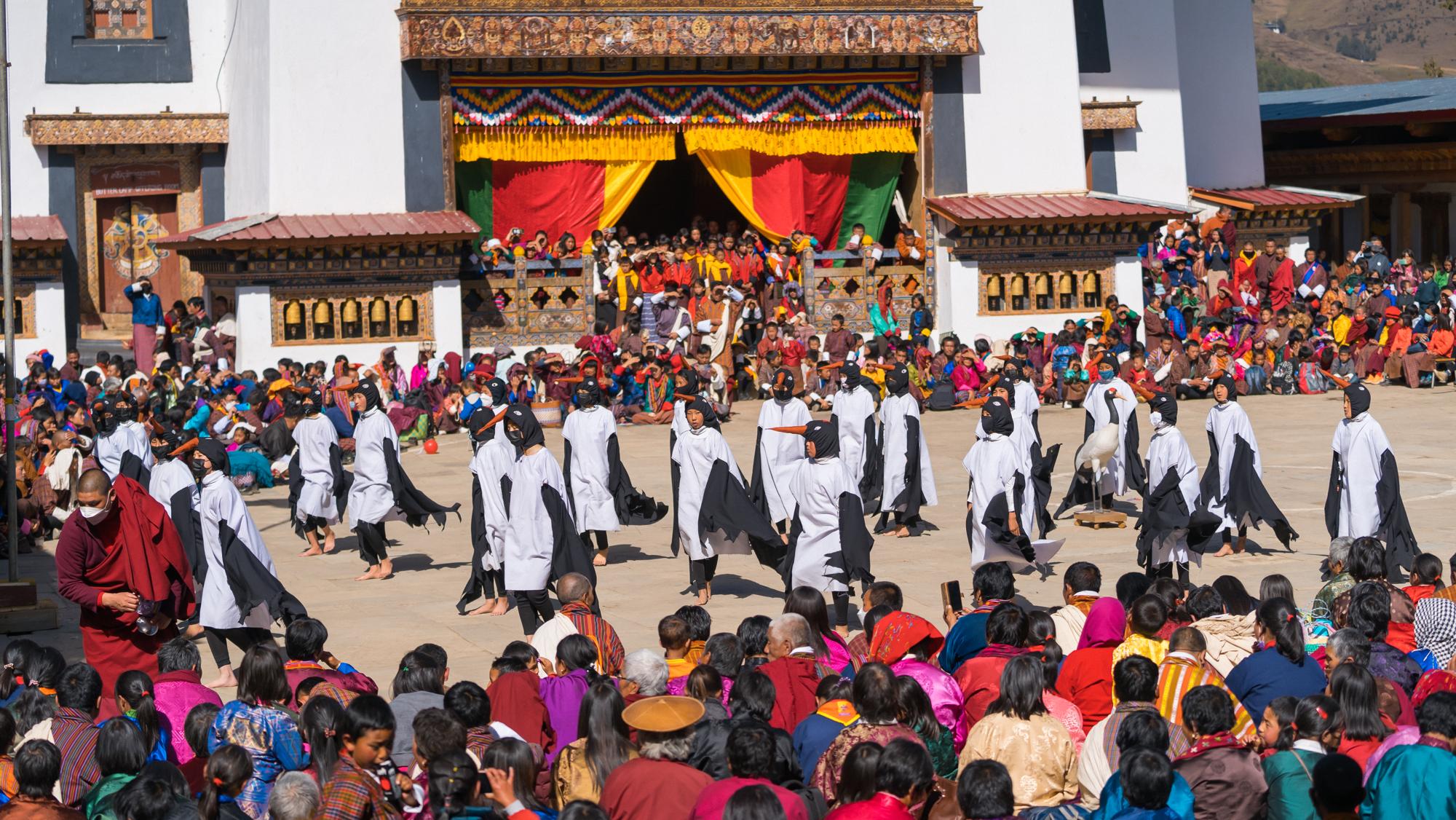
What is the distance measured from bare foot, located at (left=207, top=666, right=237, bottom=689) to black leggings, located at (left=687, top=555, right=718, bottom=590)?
3.32 metres

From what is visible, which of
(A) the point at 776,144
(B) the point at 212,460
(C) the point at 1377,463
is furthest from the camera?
(A) the point at 776,144

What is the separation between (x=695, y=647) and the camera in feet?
27.8

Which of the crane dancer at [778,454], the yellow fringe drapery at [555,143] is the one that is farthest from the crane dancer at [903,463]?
the yellow fringe drapery at [555,143]

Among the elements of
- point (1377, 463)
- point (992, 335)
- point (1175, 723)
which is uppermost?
point (992, 335)

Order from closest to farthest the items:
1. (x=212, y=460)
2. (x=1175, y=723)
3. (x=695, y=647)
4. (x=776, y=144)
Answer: (x=1175, y=723) < (x=695, y=647) < (x=212, y=460) < (x=776, y=144)

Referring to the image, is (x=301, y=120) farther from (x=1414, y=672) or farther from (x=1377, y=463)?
(x=1414, y=672)

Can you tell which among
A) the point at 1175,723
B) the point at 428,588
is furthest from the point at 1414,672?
the point at 428,588

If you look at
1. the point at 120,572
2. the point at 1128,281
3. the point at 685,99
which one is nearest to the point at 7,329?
the point at 120,572

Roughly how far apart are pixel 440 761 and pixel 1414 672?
4.12m

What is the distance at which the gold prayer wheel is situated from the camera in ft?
77.0

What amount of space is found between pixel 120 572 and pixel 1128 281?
18635 millimetres

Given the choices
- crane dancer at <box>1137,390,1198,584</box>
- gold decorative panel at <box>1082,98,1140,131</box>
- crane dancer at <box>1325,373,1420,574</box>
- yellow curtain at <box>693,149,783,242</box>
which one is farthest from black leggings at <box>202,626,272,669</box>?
gold decorative panel at <box>1082,98,1140,131</box>

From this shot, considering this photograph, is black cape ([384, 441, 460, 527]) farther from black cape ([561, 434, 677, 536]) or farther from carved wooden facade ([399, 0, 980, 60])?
carved wooden facade ([399, 0, 980, 60])

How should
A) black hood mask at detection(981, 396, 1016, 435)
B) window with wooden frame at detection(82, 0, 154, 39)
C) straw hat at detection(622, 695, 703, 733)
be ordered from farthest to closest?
window with wooden frame at detection(82, 0, 154, 39), black hood mask at detection(981, 396, 1016, 435), straw hat at detection(622, 695, 703, 733)
